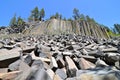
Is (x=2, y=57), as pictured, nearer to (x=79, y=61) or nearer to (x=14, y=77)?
(x=14, y=77)

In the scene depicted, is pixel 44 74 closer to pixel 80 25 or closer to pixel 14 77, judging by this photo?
pixel 14 77

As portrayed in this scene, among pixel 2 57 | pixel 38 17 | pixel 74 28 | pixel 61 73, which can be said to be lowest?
pixel 61 73

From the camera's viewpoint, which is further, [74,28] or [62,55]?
[74,28]

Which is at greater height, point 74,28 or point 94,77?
point 74,28

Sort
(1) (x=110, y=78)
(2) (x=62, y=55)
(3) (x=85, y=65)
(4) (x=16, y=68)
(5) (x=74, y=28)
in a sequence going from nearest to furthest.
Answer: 1. (1) (x=110, y=78)
2. (4) (x=16, y=68)
3. (3) (x=85, y=65)
4. (2) (x=62, y=55)
5. (5) (x=74, y=28)

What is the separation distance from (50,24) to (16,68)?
18320 mm

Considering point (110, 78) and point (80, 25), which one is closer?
point (110, 78)

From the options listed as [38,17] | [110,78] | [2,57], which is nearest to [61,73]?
[110,78]

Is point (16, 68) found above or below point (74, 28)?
below

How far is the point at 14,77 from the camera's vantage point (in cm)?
225

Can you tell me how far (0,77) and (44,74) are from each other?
1.76 feet

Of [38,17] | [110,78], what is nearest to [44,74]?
[110,78]

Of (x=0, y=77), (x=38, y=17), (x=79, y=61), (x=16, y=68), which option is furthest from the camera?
(x=38, y=17)

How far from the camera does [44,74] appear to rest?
6.86 feet
